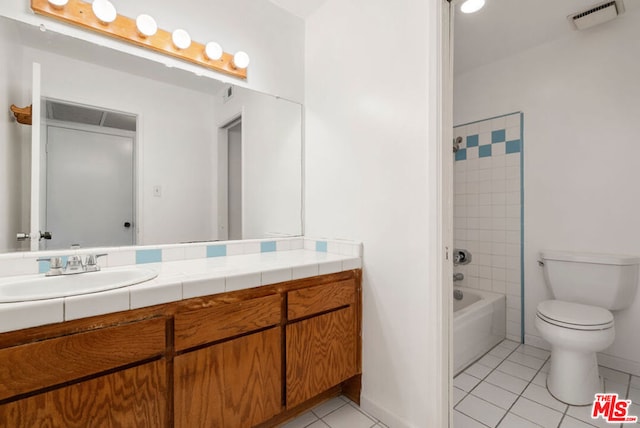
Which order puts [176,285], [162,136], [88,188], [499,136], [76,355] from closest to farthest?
[76,355], [176,285], [88,188], [162,136], [499,136]

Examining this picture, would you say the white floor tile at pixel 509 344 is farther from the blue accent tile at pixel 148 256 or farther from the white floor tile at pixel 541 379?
the blue accent tile at pixel 148 256

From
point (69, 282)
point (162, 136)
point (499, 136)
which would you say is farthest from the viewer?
point (499, 136)

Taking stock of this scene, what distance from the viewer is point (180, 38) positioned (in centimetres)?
150

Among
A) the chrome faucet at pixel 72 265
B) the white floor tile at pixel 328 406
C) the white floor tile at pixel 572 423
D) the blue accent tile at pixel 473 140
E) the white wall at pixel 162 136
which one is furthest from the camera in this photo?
the blue accent tile at pixel 473 140

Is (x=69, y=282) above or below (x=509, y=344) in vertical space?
above

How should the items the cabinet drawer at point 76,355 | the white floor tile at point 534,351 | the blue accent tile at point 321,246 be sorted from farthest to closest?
the white floor tile at point 534,351
the blue accent tile at point 321,246
the cabinet drawer at point 76,355

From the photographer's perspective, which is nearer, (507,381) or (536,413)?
(536,413)

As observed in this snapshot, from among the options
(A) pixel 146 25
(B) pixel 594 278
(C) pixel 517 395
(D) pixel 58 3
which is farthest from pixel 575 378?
(D) pixel 58 3

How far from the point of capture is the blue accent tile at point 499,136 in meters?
2.45

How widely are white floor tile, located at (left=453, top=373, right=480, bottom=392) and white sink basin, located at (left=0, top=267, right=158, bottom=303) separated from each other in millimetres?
1807

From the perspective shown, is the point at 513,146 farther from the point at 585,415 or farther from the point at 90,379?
the point at 90,379

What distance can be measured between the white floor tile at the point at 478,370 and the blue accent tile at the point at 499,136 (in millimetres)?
1760

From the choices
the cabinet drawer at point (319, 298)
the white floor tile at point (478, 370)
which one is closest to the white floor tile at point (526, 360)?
the white floor tile at point (478, 370)

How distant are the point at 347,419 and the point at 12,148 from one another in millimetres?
1928
